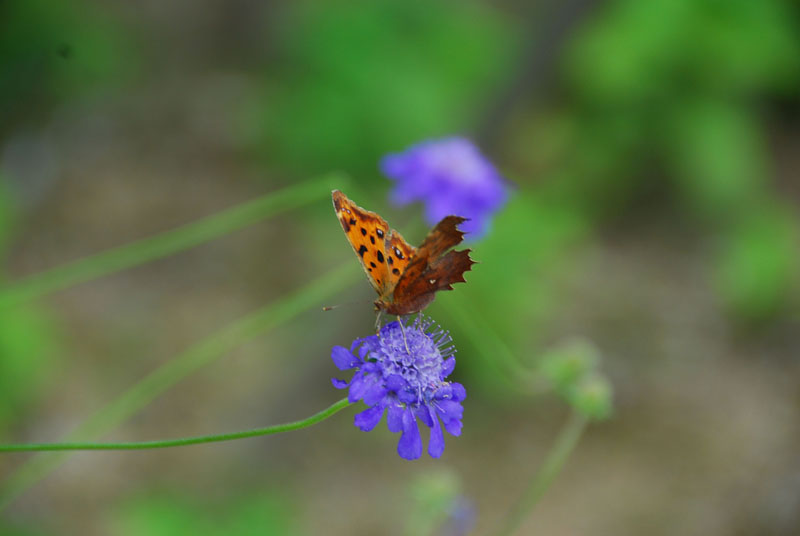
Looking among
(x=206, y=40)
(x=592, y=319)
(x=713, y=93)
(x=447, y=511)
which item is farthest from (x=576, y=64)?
(x=447, y=511)

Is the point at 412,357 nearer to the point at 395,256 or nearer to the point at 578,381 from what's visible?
the point at 395,256

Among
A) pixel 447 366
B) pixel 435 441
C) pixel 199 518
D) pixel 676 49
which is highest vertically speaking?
pixel 676 49

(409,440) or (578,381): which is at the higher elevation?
(578,381)

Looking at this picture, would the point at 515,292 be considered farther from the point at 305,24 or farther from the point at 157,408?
the point at 305,24

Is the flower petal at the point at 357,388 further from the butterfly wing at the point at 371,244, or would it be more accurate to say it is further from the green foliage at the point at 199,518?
the green foliage at the point at 199,518

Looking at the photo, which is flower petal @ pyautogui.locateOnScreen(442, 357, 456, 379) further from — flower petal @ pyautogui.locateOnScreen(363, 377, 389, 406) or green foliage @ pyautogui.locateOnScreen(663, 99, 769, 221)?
green foliage @ pyautogui.locateOnScreen(663, 99, 769, 221)

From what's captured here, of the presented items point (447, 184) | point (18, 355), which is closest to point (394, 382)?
point (447, 184)

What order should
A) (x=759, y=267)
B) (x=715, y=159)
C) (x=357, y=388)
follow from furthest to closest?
(x=715, y=159)
(x=759, y=267)
(x=357, y=388)

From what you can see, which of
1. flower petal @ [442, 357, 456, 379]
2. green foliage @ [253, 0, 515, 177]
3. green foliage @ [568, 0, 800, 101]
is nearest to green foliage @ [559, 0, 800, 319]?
green foliage @ [568, 0, 800, 101]
